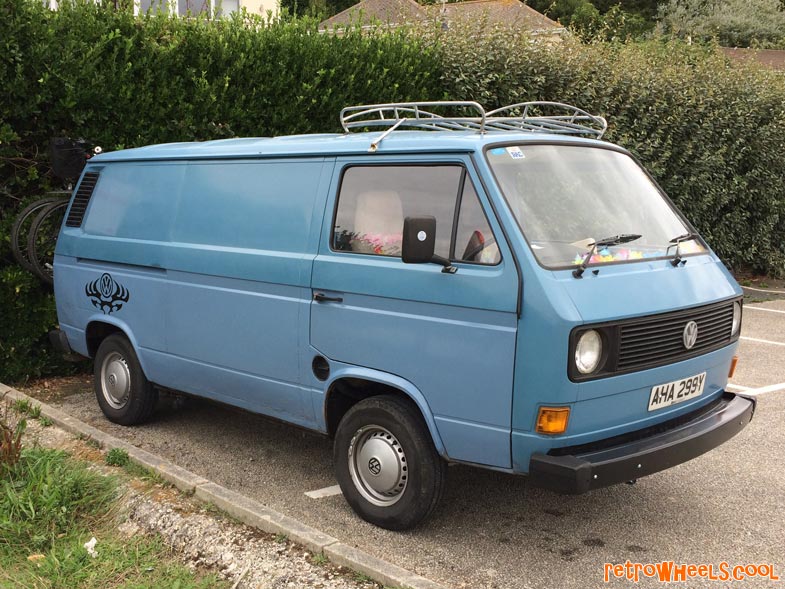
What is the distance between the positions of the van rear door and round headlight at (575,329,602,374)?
0.31 meters

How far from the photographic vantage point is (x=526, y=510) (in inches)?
195

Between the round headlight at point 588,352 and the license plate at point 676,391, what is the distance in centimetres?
48

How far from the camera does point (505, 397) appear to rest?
13.2 ft

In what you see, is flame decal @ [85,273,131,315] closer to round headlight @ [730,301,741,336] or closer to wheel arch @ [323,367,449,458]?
wheel arch @ [323,367,449,458]

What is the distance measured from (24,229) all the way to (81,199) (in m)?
0.89

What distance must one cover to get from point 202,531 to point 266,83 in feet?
18.2

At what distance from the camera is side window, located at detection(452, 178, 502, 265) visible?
418 centimetres

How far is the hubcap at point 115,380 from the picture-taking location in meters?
6.41

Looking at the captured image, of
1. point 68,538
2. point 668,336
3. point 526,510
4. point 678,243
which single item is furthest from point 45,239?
point 668,336

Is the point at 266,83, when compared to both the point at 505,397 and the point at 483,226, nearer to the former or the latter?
the point at 483,226

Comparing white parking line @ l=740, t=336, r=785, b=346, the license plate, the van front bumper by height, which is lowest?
white parking line @ l=740, t=336, r=785, b=346

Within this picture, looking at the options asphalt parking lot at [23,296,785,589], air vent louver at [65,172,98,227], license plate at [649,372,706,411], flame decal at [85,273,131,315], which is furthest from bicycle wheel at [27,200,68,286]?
license plate at [649,372,706,411]

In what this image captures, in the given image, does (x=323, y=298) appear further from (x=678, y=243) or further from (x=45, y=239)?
(x=45, y=239)

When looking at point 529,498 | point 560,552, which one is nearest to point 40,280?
point 529,498
